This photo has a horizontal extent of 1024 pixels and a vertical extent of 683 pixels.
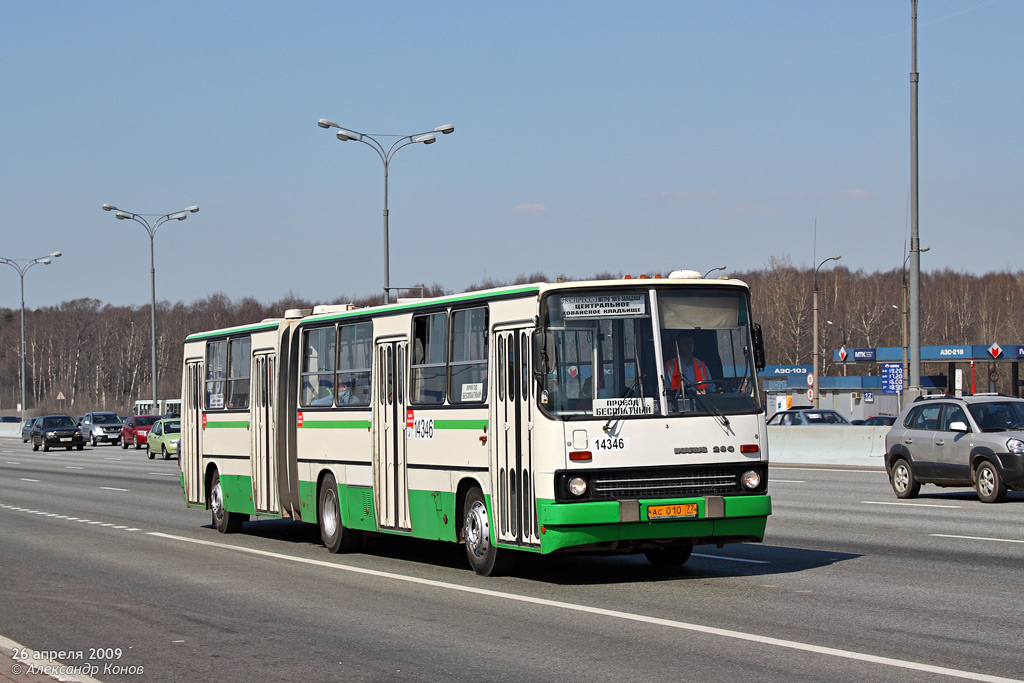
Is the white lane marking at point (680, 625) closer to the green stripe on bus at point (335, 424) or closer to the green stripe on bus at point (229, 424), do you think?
the green stripe on bus at point (335, 424)

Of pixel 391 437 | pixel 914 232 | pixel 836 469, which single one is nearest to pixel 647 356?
pixel 391 437

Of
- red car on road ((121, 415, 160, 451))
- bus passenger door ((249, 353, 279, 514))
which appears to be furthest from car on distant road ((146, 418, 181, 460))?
bus passenger door ((249, 353, 279, 514))

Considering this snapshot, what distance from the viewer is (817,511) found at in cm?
1981

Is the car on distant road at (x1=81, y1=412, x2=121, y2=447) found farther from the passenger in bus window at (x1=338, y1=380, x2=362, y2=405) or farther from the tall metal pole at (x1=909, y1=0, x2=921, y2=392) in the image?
the passenger in bus window at (x1=338, y1=380, x2=362, y2=405)

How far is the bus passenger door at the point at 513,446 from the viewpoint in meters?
12.0

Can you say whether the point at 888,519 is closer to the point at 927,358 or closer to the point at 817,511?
the point at 817,511

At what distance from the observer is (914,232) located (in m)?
30.0

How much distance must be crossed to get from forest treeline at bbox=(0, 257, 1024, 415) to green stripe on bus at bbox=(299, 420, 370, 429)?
9860 cm

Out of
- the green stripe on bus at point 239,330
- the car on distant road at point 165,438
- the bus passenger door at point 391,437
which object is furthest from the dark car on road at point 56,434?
the bus passenger door at point 391,437

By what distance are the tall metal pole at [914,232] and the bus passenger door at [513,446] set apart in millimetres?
18672

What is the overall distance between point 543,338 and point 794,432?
24.6 m

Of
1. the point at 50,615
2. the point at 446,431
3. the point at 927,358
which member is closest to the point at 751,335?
the point at 446,431

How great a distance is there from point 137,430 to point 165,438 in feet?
45.2

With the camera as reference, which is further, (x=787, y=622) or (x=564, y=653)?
(x=787, y=622)
